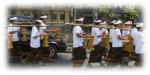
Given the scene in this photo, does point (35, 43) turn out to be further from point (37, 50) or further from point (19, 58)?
point (19, 58)

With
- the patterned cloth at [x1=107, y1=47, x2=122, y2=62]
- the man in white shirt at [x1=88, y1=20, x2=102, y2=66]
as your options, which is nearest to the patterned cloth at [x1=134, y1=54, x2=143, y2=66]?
the patterned cloth at [x1=107, y1=47, x2=122, y2=62]

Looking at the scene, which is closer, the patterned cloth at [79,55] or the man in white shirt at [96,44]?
the patterned cloth at [79,55]

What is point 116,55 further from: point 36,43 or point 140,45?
point 36,43

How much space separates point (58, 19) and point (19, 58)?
9.07 m

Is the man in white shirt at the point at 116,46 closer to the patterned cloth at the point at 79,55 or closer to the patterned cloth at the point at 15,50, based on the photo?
the patterned cloth at the point at 79,55

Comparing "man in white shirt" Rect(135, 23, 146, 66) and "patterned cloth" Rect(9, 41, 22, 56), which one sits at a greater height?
"man in white shirt" Rect(135, 23, 146, 66)

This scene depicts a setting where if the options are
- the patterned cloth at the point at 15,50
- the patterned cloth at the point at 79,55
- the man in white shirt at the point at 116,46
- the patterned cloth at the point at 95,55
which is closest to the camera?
the patterned cloth at the point at 79,55

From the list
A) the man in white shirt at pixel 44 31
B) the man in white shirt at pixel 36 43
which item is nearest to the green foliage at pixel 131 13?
the man in white shirt at pixel 44 31

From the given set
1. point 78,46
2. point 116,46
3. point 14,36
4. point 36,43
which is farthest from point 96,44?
point 14,36

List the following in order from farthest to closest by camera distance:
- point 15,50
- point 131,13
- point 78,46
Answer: point 131,13, point 15,50, point 78,46

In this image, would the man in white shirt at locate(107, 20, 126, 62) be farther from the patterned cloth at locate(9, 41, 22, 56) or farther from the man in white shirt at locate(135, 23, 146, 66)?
the patterned cloth at locate(9, 41, 22, 56)

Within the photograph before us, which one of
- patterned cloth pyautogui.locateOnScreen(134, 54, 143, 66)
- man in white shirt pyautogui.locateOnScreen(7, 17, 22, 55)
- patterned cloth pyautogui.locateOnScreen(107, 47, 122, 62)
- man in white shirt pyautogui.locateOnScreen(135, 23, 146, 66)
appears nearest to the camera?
man in white shirt pyautogui.locateOnScreen(135, 23, 146, 66)

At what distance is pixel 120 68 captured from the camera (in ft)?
22.7

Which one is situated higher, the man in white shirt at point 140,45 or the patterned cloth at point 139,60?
the man in white shirt at point 140,45
